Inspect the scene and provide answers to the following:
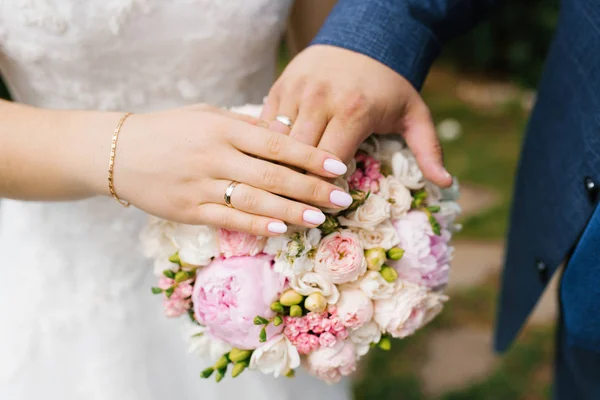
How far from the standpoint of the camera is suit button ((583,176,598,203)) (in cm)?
112

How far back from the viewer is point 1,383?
1.24 meters

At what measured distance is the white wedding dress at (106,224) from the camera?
1168mm

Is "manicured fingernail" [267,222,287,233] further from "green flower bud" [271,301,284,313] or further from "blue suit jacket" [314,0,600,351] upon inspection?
"blue suit jacket" [314,0,600,351]

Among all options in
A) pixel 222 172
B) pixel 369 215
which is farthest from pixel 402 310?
pixel 222 172

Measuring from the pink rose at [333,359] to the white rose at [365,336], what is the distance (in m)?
0.01

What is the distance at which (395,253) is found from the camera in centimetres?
101

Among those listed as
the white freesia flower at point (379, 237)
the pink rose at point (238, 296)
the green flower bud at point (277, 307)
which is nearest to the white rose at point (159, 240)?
the pink rose at point (238, 296)

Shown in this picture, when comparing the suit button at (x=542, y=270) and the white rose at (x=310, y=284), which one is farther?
the suit button at (x=542, y=270)

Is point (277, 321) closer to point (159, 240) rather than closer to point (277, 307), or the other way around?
point (277, 307)

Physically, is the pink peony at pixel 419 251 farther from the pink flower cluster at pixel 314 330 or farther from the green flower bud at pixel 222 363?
the green flower bud at pixel 222 363

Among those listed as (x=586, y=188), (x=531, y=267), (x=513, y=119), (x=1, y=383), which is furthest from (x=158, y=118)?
(x=513, y=119)

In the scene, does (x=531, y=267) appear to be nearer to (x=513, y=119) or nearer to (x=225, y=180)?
(x=225, y=180)

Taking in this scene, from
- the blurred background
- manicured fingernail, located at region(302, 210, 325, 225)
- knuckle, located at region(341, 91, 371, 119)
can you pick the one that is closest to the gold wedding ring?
manicured fingernail, located at region(302, 210, 325, 225)

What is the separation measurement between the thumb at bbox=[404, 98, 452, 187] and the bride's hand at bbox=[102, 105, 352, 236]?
0.67 feet
